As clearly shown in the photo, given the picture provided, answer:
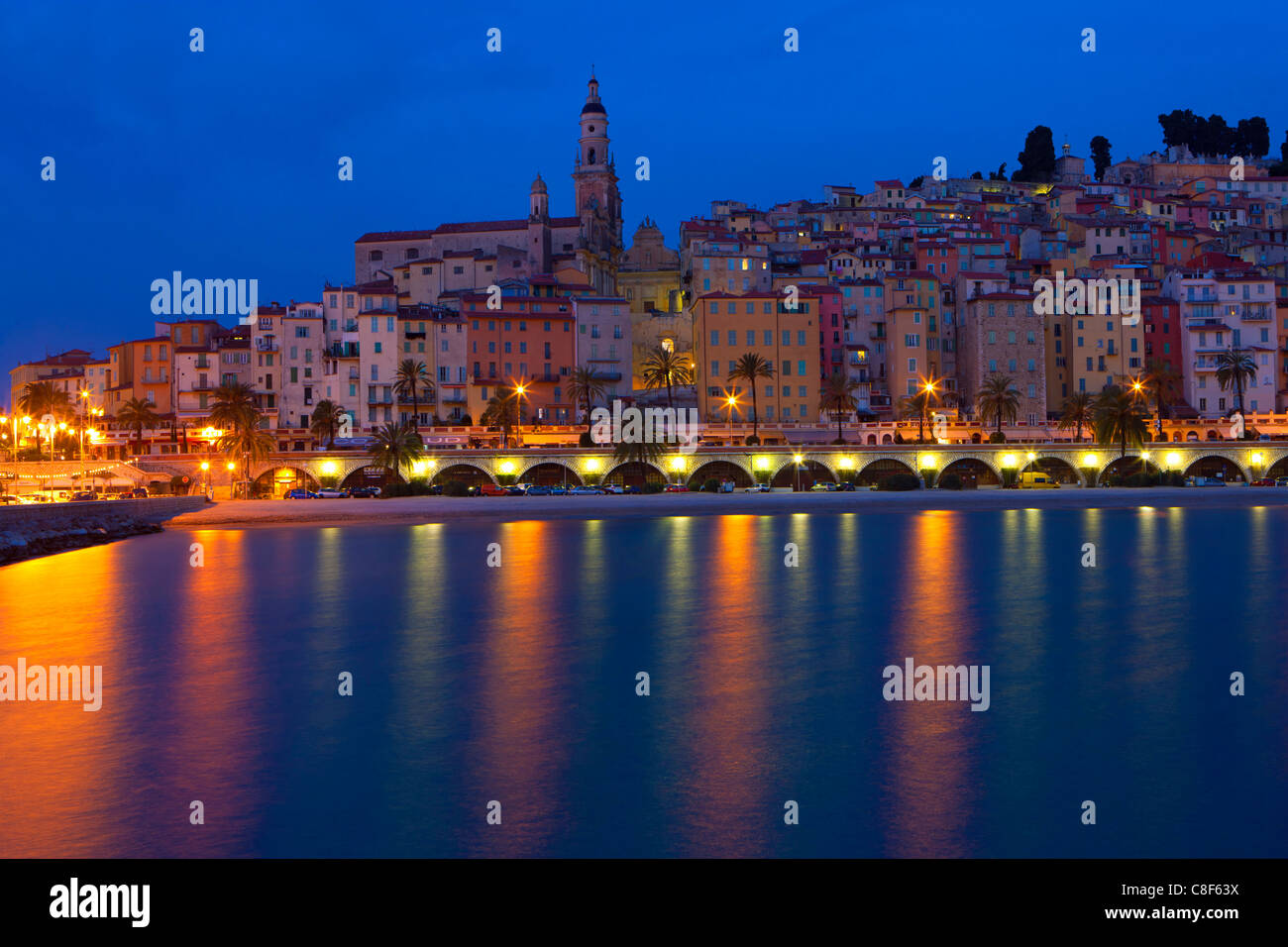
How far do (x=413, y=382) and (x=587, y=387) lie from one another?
49.2ft

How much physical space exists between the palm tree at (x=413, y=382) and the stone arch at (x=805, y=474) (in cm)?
3056

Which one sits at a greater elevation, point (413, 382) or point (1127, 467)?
point (413, 382)

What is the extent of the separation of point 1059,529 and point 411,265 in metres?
83.2

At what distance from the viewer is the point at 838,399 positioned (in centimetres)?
10250

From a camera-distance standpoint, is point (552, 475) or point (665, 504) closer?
point (665, 504)

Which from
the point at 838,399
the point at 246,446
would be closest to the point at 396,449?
the point at 246,446

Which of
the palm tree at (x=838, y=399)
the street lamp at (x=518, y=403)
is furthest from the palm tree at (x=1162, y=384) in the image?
the street lamp at (x=518, y=403)

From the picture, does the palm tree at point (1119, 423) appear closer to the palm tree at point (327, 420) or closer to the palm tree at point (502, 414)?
the palm tree at point (502, 414)

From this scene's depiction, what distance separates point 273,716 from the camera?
20.8 metres

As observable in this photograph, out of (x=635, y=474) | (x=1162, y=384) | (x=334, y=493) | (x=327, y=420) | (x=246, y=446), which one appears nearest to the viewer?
(x=246, y=446)

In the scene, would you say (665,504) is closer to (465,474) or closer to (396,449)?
(465,474)

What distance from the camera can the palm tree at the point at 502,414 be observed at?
98.3m

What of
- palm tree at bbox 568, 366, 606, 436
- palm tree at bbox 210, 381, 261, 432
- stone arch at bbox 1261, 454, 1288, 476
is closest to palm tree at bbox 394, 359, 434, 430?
palm tree at bbox 210, 381, 261, 432
